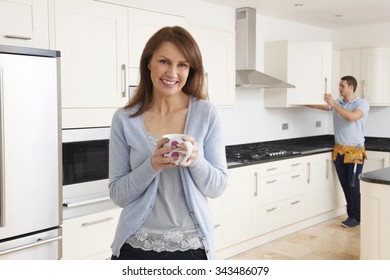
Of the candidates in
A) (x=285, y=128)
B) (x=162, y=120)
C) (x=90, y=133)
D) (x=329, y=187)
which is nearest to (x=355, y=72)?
(x=285, y=128)

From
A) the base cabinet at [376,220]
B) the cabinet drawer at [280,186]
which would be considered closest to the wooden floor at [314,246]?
the cabinet drawer at [280,186]

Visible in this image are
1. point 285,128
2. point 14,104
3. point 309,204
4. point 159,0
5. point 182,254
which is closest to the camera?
point 182,254

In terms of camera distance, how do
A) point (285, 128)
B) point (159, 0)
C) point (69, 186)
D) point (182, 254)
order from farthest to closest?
point (285, 128), point (159, 0), point (69, 186), point (182, 254)

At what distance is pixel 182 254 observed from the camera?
141cm

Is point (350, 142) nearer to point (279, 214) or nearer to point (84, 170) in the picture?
point (279, 214)

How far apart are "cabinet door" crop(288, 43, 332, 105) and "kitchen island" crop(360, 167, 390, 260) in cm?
213

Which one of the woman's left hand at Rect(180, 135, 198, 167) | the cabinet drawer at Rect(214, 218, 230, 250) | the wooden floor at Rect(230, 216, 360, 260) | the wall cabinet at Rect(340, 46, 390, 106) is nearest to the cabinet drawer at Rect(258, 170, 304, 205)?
the wooden floor at Rect(230, 216, 360, 260)

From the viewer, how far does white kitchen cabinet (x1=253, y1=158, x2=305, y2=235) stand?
14.5 feet

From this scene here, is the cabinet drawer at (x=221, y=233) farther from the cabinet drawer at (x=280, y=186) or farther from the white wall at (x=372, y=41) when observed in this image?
the white wall at (x=372, y=41)

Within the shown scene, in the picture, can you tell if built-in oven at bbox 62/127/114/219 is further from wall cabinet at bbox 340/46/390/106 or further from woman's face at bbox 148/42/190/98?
wall cabinet at bbox 340/46/390/106

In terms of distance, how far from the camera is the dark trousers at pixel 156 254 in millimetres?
1398

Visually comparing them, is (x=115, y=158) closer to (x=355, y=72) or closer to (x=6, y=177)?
(x=6, y=177)

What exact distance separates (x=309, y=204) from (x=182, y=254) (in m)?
3.87

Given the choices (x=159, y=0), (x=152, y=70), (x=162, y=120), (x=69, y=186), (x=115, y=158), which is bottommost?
(x=69, y=186)
